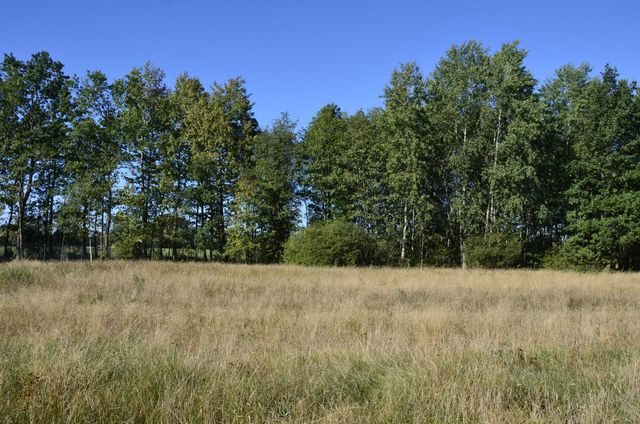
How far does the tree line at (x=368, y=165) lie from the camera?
3166cm

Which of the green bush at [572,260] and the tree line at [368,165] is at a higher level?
the tree line at [368,165]

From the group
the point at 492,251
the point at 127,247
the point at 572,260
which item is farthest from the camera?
the point at 127,247

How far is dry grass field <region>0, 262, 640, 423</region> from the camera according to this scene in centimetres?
377

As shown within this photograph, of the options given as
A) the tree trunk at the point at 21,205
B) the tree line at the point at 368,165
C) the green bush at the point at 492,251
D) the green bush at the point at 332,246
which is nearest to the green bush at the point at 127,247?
the tree line at the point at 368,165

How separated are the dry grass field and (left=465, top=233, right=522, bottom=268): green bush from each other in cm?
1832

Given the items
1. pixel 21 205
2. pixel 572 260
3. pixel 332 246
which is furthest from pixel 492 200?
pixel 21 205

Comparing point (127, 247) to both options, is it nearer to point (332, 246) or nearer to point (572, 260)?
point (332, 246)

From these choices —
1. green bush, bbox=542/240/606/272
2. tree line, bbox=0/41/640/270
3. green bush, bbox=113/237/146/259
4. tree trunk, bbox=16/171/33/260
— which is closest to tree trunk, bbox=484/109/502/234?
tree line, bbox=0/41/640/270

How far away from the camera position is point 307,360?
556 cm

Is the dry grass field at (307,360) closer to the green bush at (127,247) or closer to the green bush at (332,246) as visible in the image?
the green bush at (332,246)

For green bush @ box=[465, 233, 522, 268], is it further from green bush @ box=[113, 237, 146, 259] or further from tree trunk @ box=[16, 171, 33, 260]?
tree trunk @ box=[16, 171, 33, 260]

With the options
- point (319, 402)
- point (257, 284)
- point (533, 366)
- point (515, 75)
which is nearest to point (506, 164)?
point (515, 75)

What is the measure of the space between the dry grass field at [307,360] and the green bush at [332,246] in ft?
56.0

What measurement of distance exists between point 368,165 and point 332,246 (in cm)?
970
